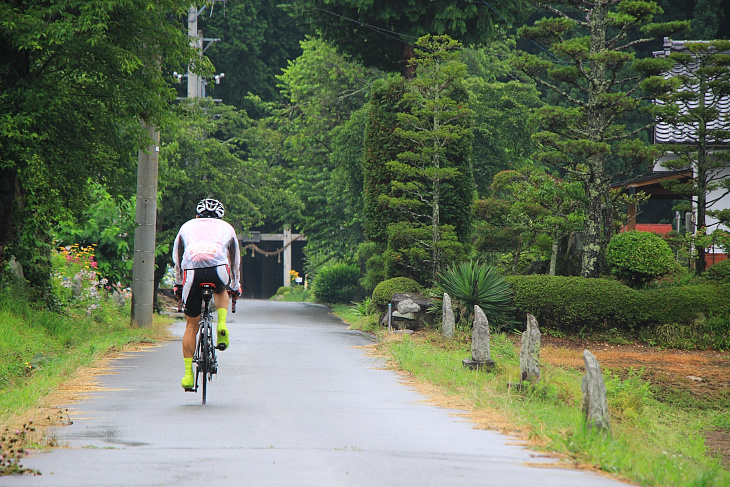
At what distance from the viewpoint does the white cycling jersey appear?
9391mm

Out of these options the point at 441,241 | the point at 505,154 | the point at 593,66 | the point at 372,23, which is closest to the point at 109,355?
the point at 441,241

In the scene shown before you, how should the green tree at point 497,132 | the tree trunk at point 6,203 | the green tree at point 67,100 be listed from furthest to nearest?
the green tree at point 497,132
the tree trunk at point 6,203
the green tree at point 67,100

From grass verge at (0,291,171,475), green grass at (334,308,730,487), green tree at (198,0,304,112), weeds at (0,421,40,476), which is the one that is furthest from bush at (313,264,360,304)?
weeds at (0,421,40,476)

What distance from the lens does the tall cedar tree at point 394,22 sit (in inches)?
1068

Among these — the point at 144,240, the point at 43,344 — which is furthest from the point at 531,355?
the point at 144,240

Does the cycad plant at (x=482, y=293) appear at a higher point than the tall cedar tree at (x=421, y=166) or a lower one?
lower

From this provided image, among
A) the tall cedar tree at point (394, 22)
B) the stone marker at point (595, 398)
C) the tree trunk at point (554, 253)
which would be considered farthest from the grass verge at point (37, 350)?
the tall cedar tree at point (394, 22)

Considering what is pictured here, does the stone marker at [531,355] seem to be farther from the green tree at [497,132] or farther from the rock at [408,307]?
the green tree at [497,132]

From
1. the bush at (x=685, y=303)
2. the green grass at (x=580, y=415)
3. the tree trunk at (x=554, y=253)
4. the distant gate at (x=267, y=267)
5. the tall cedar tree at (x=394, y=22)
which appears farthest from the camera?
the distant gate at (x=267, y=267)

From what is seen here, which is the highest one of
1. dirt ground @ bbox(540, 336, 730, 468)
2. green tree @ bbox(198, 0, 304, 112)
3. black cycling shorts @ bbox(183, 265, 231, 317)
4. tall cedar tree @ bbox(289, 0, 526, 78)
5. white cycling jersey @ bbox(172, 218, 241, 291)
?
green tree @ bbox(198, 0, 304, 112)

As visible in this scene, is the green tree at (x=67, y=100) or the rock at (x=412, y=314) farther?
the rock at (x=412, y=314)

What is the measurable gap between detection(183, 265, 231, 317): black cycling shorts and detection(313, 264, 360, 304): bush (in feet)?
108

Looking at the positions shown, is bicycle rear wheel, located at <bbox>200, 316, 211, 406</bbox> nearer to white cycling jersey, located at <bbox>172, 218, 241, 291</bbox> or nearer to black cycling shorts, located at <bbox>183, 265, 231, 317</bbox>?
black cycling shorts, located at <bbox>183, 265, 231, 317</bbox>

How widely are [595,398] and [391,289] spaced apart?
14.0 metres
